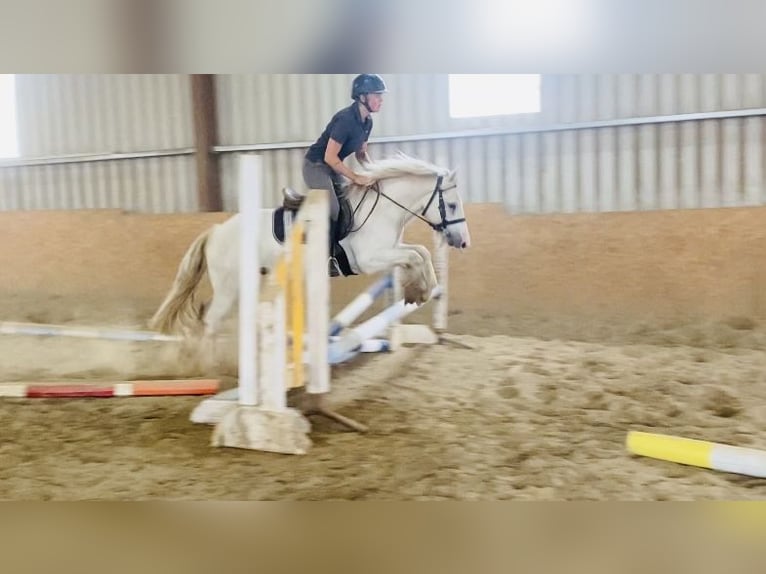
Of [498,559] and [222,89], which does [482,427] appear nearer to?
[498,559]

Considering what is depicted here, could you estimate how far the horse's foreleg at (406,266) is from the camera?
1.16 m

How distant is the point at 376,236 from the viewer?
1.17 m

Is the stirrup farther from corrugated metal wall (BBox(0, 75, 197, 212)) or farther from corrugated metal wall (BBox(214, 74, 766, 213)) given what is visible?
A: corrugated metal wall (BBox(0, 75, 197, 212))

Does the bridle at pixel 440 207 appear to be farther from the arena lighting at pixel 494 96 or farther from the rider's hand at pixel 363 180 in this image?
the arena lighting at pixel 494 96

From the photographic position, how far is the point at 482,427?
1137 millimetres

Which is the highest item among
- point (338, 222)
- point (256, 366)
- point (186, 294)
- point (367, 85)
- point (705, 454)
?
point (367, 85)

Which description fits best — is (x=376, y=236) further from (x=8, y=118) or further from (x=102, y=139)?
(x=8, y=118)

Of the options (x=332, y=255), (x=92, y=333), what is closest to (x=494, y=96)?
(x=332, y=255)

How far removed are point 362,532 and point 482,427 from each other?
23 centimetres

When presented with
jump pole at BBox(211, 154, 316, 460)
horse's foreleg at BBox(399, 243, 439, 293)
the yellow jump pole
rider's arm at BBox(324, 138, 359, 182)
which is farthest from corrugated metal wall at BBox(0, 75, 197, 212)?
the yellow jump pole

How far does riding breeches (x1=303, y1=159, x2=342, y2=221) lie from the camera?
1147 mm

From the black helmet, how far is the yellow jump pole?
0.64m

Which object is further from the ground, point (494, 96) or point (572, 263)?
point (494, 96)

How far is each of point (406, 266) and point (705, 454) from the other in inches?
19.8
